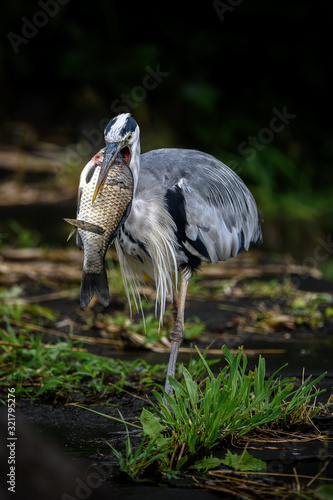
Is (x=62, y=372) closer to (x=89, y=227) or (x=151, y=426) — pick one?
(x=89, y=227)

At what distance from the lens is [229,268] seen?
8.27 metres

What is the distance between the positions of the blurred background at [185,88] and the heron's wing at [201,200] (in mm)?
6984

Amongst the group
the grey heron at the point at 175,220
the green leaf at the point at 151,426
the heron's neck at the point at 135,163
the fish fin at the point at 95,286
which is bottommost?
the green leaf at the point at 151,426

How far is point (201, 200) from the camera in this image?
435cm

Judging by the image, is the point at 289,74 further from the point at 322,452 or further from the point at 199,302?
the point at 322,452

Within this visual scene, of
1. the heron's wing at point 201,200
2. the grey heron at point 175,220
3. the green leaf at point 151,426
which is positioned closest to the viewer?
the green leaf at point 151,426

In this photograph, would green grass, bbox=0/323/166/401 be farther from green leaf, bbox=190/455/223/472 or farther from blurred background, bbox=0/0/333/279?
blurred background, bbox=0/0/333/279

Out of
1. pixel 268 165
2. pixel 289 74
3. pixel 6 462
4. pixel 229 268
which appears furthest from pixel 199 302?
pixel 289 74

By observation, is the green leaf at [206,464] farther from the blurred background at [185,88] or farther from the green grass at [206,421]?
the blurred background at [185,88]

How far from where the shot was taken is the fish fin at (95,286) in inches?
138

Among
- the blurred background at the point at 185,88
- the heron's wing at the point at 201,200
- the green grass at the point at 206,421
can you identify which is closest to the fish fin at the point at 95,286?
the green grass at the point at 206,421

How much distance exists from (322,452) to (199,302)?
3451mm

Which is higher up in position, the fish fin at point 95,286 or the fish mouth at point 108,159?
the fish mouth at point 108,159

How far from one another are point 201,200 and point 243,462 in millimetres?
1848
